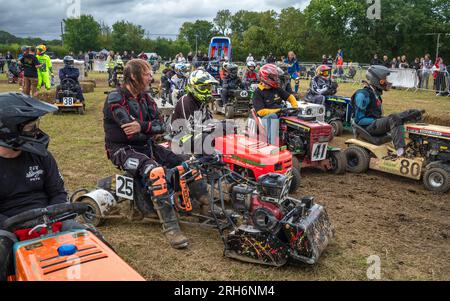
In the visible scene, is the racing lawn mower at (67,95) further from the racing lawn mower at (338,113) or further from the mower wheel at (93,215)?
the mower wheel at (93,215)

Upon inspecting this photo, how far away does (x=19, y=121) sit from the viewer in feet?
9.93

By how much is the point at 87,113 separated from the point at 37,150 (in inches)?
482

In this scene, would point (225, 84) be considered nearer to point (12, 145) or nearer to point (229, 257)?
point (229, 257)

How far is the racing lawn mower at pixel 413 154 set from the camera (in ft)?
23.3

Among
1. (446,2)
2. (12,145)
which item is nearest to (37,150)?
(12,145)

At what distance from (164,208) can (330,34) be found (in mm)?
50079

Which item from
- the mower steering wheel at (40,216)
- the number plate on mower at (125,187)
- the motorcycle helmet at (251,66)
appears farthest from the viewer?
the motorcycle helmet at (251,66)

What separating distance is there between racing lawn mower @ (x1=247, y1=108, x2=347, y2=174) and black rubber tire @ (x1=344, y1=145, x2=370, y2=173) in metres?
0.26

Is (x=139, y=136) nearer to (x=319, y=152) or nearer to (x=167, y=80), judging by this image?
(x=319, y=152)

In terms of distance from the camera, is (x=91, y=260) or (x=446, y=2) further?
(x=446, y=2)

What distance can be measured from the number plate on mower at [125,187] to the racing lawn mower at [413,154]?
4.64 meters

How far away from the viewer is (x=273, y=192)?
4.52 metres

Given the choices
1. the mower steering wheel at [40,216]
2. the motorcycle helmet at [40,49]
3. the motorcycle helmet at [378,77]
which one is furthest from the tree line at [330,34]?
the mower steering wheel at [40,216]
